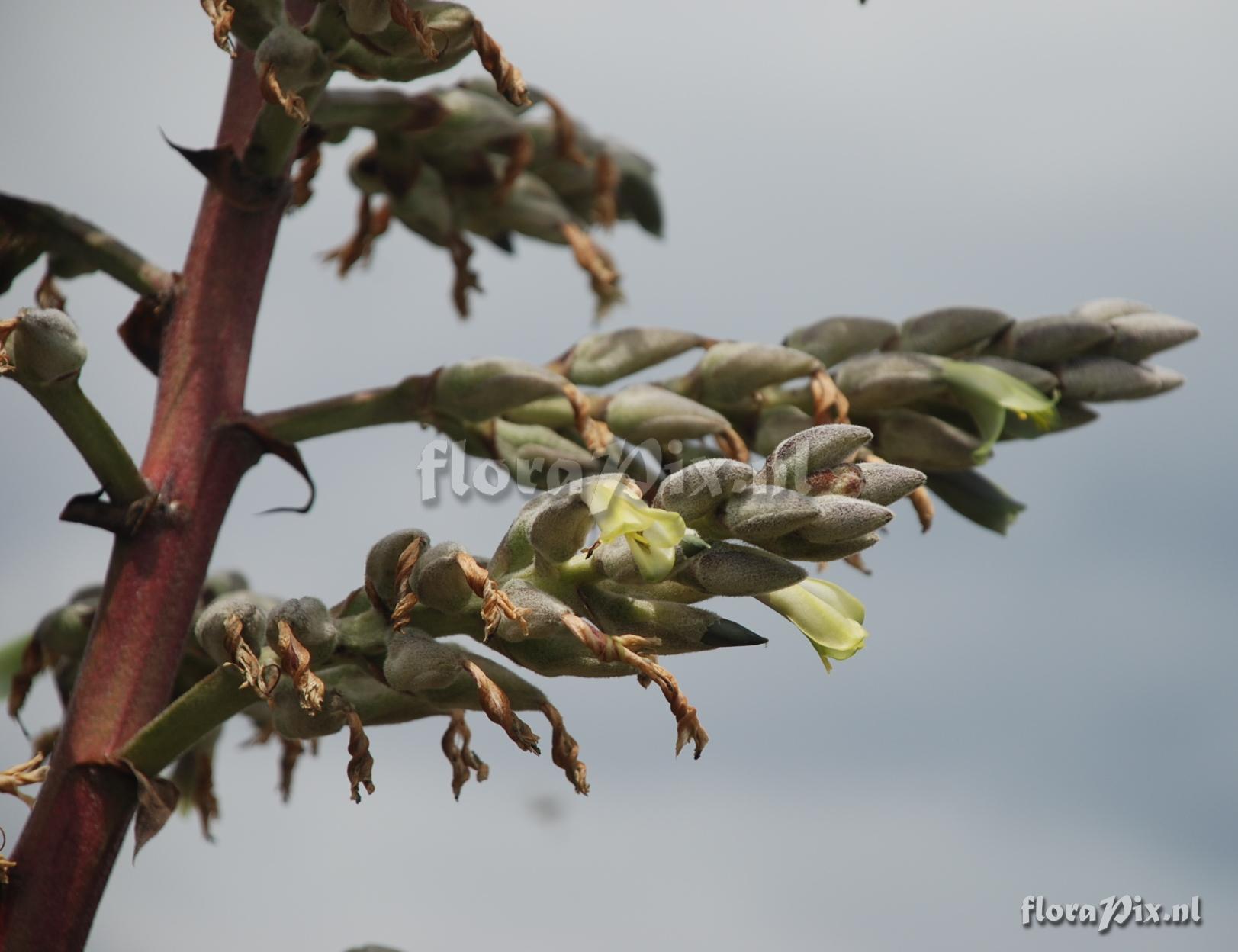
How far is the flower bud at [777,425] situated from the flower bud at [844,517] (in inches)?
40.3

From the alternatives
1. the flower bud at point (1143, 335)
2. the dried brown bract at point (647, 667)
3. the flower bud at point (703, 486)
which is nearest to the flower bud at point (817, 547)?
the flower bud at point (703, 486)

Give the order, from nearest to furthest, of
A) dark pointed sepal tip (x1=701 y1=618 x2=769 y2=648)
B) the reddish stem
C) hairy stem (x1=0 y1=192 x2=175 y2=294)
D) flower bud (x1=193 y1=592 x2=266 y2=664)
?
1. dark pointed sepal tip (x1=701 y1=618 x2=769 y2=648)
2. flower bud (x1=193 y1=592 x2=266 y2=664)
3. the reddish stem
4. hairy stem (x1=0 y1=192 x2=175 y2=294)

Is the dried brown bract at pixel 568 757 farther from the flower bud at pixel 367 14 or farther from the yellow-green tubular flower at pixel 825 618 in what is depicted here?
the flower bud at pixel 367 14

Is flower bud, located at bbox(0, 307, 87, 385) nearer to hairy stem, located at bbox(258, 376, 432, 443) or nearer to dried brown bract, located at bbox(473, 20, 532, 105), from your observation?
hairy stem, located at bbox(258, 376, 432, 443)

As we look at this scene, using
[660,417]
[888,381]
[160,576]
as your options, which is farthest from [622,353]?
[160,576]

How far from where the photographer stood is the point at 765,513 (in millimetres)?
2354

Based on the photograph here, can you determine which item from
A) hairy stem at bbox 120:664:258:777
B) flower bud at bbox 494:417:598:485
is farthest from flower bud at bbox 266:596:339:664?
flower bud at bbox 494:417:598:485

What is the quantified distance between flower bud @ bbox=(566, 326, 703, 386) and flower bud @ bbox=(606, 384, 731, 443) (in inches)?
6.0

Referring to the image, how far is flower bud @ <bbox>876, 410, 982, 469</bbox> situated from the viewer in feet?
11.3

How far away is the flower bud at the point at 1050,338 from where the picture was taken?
11.7ft

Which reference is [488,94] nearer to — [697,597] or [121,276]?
[121,276]

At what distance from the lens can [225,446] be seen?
333 centimetres

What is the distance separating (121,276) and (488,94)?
3.92 feet

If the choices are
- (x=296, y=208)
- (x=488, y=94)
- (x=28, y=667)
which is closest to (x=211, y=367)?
(x=296, y=208)
